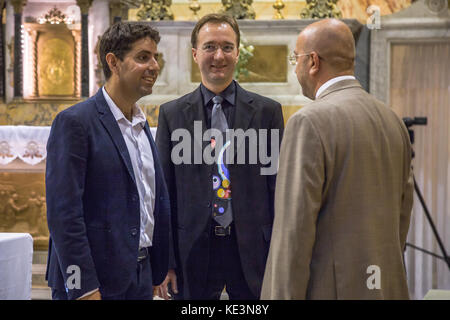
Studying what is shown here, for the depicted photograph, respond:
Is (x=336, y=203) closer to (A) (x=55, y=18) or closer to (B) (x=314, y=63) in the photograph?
(B) (x=314, y=63)

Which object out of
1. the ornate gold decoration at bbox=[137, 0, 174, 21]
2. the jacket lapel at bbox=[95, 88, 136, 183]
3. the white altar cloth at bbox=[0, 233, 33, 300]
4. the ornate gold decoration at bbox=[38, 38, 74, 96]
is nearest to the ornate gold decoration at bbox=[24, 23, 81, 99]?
the ornate gold decoration at bbox=[38, 38, 74, 96]

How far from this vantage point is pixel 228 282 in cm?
286

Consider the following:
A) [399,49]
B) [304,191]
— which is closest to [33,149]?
[304,191]

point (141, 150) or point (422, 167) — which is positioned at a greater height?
point (141, 150)

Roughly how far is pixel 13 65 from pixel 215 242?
21.3 feet

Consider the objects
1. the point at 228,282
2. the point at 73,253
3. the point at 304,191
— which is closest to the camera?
the point at 304,191

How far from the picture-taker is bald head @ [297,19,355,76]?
A: 2365mm

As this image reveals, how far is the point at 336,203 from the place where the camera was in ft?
7.30

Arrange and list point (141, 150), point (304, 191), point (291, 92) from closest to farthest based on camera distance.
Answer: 1. point (304, 191)
2. point (141, 150)
3. point (291, 92)

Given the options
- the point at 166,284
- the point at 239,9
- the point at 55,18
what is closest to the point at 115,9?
the point at 55,18

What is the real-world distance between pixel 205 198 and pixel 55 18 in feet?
21.6

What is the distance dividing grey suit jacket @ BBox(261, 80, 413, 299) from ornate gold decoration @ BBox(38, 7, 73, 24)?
277 inches

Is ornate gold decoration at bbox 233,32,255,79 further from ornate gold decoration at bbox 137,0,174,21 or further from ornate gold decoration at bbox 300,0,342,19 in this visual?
ornate gold decoration at bbox 137,0,174,21

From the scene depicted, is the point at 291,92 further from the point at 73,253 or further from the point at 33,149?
the point at 73,253
